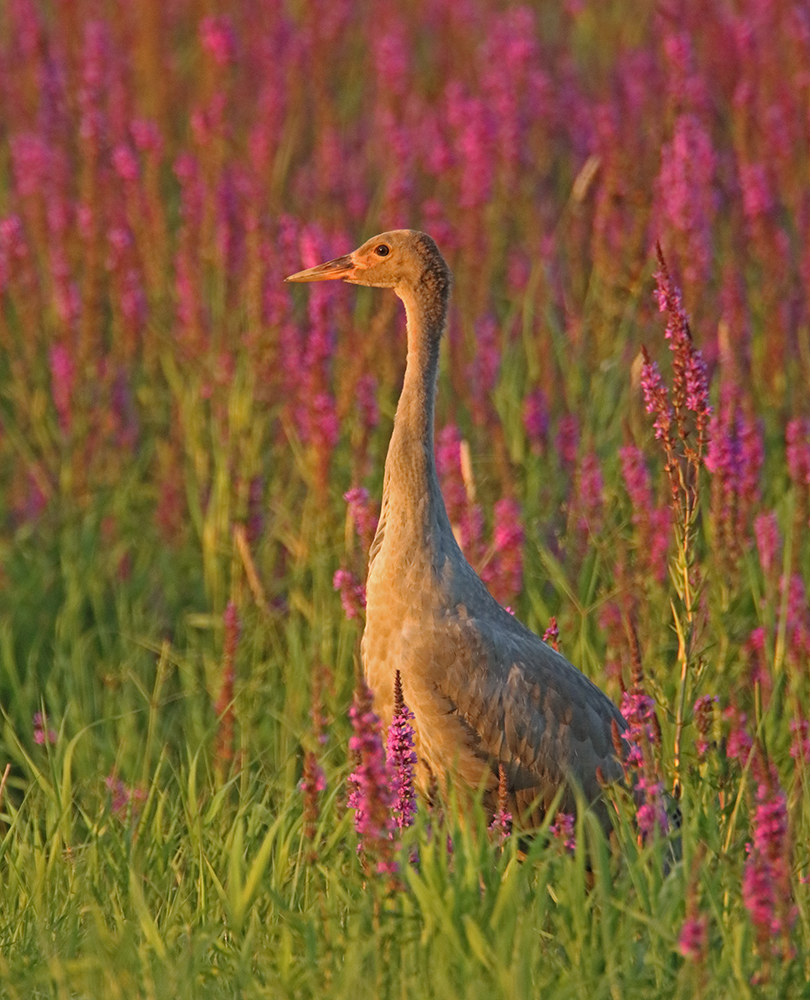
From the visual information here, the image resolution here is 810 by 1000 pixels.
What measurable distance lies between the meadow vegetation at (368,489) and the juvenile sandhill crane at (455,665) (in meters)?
0.16

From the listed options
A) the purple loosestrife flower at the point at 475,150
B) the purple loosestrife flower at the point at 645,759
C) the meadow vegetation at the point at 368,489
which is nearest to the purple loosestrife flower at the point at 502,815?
the meadow vegetation at the point at 368,489

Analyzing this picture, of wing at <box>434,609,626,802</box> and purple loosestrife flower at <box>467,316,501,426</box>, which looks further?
purple loosestrife flower at <box>467,316,501,426</box>

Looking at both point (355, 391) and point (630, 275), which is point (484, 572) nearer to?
point (355, 391)

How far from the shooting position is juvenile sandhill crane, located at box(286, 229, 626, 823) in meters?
4.21

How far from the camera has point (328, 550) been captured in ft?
18.3

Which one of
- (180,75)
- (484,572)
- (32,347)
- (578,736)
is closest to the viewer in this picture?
(578,736)

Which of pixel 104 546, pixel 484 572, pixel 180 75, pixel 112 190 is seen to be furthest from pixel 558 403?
pixel 180 75

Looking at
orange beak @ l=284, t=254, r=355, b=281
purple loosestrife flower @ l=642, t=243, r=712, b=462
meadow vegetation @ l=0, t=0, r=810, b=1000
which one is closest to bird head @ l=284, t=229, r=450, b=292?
orange beak @ l=284, t=254, r=355, b=281

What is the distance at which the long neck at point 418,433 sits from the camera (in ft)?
14.1

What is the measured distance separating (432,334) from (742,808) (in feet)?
4.73

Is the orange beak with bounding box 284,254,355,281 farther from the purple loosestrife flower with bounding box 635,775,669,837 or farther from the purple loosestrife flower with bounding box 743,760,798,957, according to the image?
the purple loosestrife flower with bounding box 743,760,798,957

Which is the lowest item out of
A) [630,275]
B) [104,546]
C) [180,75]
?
[104,546]

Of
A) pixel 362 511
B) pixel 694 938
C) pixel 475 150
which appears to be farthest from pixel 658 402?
pixel 475 150

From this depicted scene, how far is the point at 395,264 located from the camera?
4.61m
